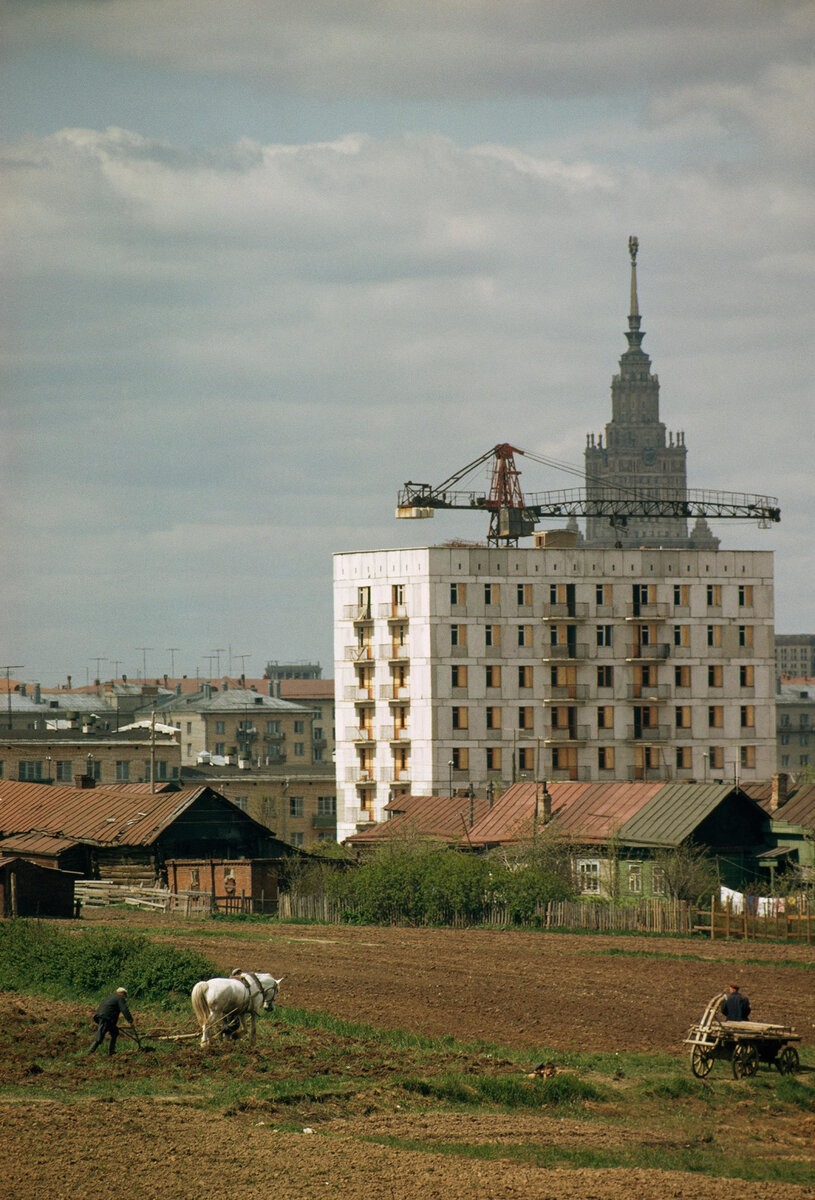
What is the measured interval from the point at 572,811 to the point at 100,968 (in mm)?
40840

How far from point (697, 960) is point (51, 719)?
109 m

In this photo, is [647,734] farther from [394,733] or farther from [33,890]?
[33,890]

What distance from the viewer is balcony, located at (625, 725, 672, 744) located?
381 ft

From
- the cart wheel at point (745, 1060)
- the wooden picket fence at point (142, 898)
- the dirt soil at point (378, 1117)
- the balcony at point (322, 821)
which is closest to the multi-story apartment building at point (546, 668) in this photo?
the balcony at point (322, 821)

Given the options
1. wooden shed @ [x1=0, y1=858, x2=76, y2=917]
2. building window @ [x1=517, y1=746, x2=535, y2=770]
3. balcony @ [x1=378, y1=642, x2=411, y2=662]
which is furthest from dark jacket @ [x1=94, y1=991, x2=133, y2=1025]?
building window @ [x1=517, y1=746, x2=535, y2=770]

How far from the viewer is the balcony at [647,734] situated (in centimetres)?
11625

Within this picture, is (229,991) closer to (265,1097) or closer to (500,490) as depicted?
(265,1097)

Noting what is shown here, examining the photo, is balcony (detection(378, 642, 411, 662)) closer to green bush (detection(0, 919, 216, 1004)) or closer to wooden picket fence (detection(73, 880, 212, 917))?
wooden picket fence (detection(73, 880, 212, 917))

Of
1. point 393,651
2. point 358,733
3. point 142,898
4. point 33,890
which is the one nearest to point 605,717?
point 393,651

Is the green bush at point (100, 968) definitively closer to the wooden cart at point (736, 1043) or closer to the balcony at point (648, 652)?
the wooden cart at point (736, 1043)

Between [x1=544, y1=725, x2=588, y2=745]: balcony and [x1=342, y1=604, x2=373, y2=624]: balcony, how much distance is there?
44.3ft

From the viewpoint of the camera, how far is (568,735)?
376 feet

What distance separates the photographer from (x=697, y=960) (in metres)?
53.7

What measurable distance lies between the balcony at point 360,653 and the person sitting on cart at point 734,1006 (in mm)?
81901
